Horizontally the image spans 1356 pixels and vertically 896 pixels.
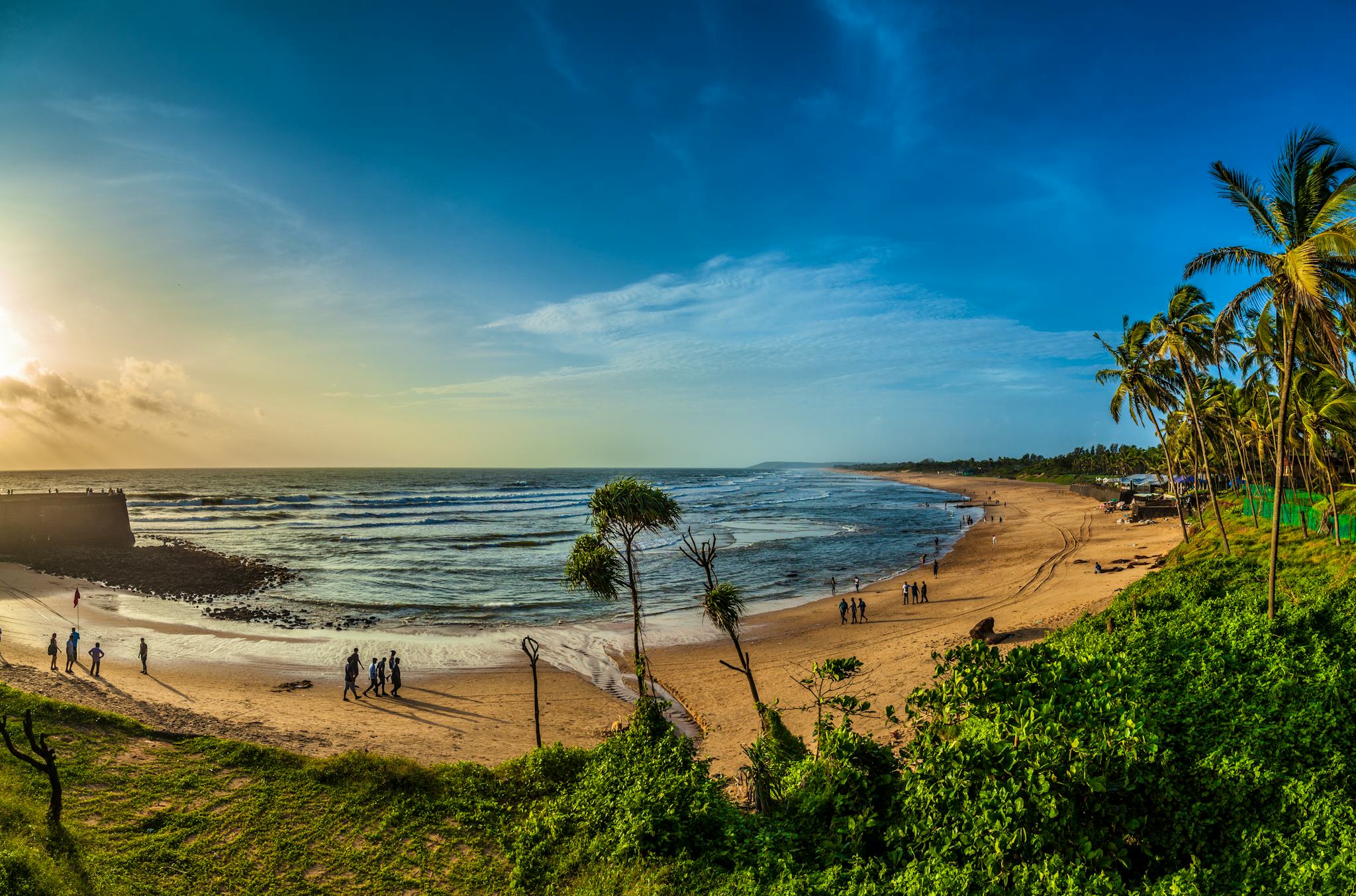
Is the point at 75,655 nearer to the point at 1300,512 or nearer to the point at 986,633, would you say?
the point at 986,633

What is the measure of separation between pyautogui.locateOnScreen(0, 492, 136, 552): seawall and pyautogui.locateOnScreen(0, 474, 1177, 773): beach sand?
14335mm

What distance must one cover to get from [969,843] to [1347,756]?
14.4 ft

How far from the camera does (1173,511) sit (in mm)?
54469

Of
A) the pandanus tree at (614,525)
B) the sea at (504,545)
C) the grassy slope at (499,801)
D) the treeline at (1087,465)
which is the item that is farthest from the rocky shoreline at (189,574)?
the treeline at (1087,465)

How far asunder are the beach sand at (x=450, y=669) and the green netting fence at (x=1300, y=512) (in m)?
6.20

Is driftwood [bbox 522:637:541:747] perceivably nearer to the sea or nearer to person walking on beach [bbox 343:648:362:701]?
person walking on beach [bbox 343:648:362:701]

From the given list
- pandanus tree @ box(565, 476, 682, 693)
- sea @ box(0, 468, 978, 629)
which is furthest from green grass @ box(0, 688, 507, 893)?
sea @ box(0, 468, 978, 629)

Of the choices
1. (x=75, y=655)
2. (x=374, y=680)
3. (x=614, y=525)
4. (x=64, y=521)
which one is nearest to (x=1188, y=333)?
(x=614, y=525)

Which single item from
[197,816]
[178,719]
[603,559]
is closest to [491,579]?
[178,719]

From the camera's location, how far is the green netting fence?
21438 millimetres

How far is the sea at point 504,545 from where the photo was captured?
116 feet

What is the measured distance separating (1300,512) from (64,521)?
8486 centimetres

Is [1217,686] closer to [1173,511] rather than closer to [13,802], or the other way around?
[13,802]

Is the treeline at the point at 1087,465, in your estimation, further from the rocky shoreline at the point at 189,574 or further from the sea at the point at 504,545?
the rocky shoreline at the point at 189,574
